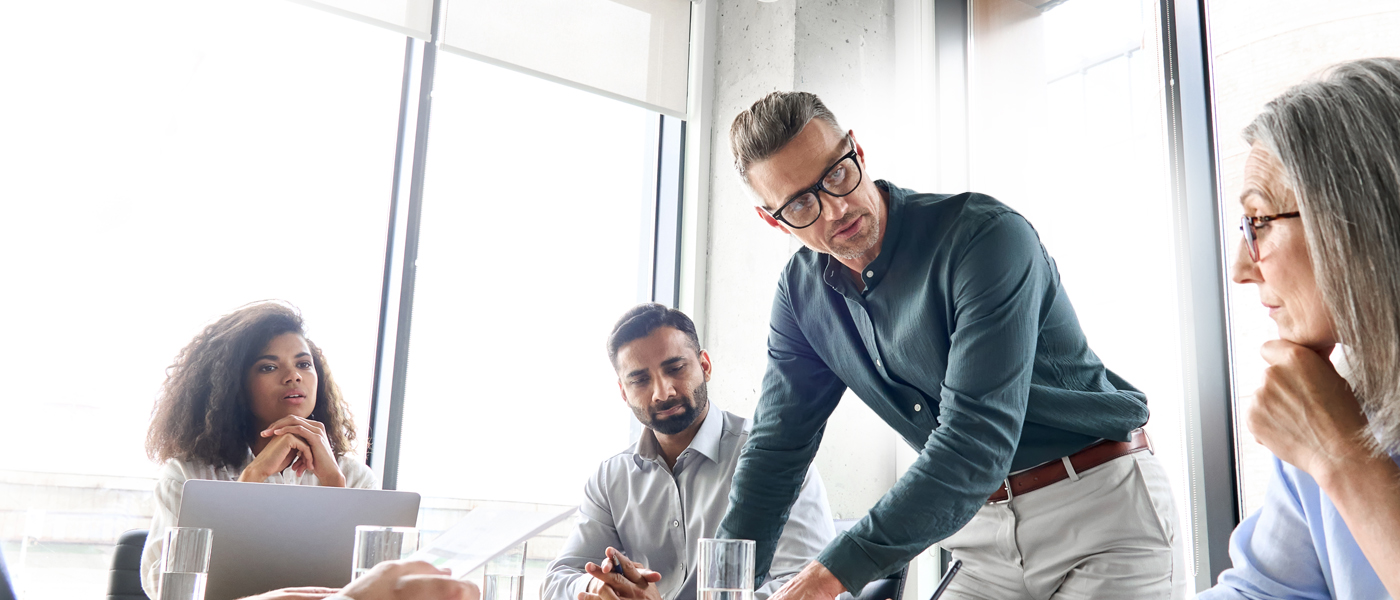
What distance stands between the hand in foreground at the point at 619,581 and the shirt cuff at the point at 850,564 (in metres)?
0.42

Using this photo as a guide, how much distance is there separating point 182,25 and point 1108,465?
2.82 metres

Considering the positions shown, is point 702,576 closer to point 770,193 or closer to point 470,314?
point 770,193

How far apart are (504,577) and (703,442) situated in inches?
44.3

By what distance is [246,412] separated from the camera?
2.40 metres

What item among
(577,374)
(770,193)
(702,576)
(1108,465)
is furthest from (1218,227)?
(577,374)

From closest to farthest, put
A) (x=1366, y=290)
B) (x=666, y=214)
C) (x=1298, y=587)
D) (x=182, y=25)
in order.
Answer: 1. (x=1366, y=290)
2. (x=1298, y=587)
3. (x=182, y=25)
4. (x=666, y=214)

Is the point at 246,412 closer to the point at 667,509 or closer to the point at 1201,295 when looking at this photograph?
the point at 667,509

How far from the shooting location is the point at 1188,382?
236 centimetres

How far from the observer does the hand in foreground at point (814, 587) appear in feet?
3.98

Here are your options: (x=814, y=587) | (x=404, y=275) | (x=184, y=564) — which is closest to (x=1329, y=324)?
(x=814, y=587)

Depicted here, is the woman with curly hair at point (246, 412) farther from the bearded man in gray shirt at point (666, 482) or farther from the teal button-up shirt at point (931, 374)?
the teal button-up shirt at point (931, 374)

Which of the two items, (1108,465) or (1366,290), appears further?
→ (1108,465)

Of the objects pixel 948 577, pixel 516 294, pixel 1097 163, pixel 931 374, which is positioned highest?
pixel 1097 163

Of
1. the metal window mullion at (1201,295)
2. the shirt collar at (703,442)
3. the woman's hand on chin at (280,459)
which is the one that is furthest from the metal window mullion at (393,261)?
the metal window mullion at (1201,295)
